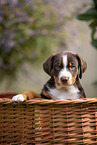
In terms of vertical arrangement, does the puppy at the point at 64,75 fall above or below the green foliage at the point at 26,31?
below

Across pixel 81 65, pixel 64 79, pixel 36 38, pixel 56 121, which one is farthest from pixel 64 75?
pixel 36 38

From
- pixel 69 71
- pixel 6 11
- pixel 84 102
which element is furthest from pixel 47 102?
pixel 6 11

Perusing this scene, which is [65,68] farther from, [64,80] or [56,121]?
[56,121]

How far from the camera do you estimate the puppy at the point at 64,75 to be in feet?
4.84

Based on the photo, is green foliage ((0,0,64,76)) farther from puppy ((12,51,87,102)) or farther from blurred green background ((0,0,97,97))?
puppy ((12,51,87,102))

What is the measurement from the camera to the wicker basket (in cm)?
123

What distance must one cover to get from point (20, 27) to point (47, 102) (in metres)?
2.04

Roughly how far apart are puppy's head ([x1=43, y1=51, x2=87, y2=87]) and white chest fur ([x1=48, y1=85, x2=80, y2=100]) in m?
0.07

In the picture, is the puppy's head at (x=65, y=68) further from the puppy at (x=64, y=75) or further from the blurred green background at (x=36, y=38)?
the blurred green background at (x=36, y=38)

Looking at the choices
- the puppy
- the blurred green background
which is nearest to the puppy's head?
the puppy

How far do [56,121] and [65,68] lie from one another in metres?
0.44

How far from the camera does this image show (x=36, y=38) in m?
3.19

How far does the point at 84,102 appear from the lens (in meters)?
1.22

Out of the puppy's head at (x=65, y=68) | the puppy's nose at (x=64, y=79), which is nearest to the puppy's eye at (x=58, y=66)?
the puppy's head at (x=65, y=68)
